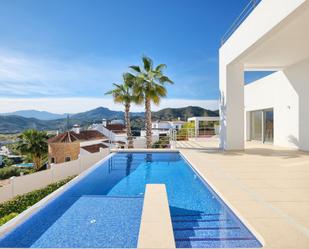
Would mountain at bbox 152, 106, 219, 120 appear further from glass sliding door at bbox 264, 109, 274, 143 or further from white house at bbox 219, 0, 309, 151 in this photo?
white house at bbox 219, 0, 309, 151

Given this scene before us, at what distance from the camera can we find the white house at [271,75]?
754 cm

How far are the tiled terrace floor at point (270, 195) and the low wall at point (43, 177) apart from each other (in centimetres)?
804

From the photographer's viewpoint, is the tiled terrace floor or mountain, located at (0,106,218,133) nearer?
the tiled terrace floor

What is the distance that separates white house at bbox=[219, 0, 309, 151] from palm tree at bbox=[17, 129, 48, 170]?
20918 millimetres

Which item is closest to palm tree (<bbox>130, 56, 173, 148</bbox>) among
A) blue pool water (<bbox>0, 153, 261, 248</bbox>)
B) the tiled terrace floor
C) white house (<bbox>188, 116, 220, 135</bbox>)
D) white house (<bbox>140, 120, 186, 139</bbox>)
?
white house (<bbox>140, 120, 186, 139</bbox>)

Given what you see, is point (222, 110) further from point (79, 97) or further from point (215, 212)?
point (79, 97)

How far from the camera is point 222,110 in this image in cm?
1241

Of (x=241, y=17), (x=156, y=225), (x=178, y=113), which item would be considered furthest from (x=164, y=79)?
(x=178, y=113)

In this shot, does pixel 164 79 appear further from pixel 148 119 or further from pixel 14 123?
pixel 14 123

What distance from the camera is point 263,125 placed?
16.2m

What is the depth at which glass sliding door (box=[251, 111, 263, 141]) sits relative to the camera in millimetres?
16688

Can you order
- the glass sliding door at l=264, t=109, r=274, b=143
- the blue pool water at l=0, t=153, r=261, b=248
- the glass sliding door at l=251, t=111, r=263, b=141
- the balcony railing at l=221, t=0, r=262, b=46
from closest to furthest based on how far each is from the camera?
the blue pool water at l=0, t=153, r=261, b=248
the balcony railing at l=221, t=0, r=262, b=46
the glass sliding door at l=264, t=109, r=274, b=143
the glass sliding door at l=251, t=111, r=263, b=141

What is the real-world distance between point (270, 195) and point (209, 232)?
173 centimetres

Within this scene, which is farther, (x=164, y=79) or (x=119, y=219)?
(x=164, y=79)
